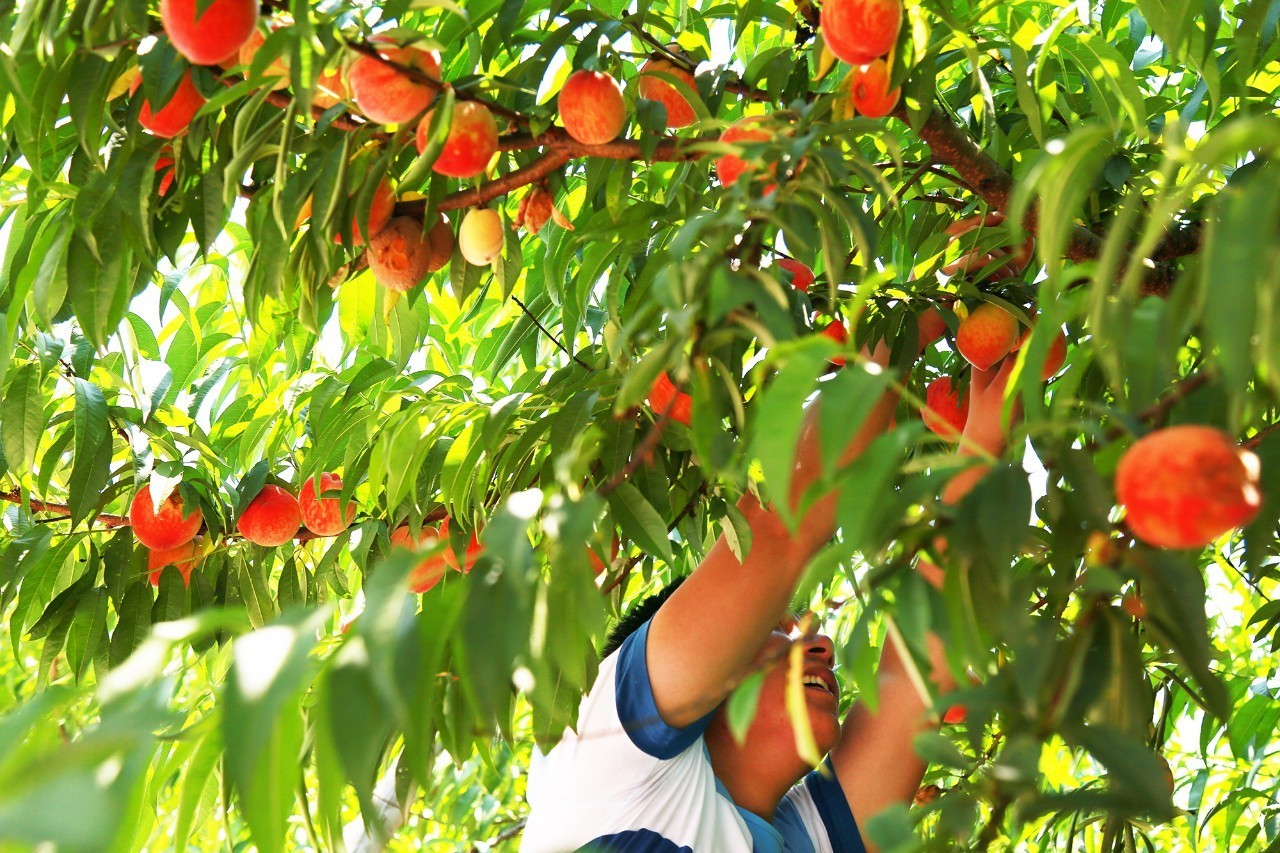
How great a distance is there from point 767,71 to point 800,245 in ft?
1.58

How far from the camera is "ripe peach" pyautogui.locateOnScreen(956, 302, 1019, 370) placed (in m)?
1.43

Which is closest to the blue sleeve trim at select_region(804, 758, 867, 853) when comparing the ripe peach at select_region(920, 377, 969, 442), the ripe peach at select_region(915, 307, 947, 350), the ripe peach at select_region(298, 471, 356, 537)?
the ripe peach at select_region(920, 377, 969, 442)

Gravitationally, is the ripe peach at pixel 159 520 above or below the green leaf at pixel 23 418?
below

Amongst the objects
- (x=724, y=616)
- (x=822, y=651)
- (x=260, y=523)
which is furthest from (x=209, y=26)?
(x=822, y=651)

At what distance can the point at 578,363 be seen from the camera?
1.50m

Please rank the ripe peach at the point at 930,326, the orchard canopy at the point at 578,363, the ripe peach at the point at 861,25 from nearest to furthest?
the orchard canopy at the point at 578,363, the ripe peach at the point at 861,25, the ripe peach at the point at 930,326

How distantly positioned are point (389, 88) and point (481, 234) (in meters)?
0.26

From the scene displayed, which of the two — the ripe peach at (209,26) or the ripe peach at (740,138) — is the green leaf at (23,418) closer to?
the ripe peach at (209,26)

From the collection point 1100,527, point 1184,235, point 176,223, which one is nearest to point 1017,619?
point 1100,527

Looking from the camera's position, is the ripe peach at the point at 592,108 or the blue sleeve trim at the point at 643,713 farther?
the blue sleeve trim at the point at 643,713

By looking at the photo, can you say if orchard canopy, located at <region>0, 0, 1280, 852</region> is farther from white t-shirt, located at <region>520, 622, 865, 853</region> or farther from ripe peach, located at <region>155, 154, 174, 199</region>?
white t-shirt, located at <region>520, 622, 865, 853</region>

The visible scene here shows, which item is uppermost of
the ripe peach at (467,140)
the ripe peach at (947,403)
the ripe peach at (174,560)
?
the ripe peach at (467,140)

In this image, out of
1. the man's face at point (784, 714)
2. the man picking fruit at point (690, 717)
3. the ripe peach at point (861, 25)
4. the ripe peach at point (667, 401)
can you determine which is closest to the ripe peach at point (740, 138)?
the ripe peach at point (861, 25)

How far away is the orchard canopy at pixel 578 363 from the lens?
Answer: 0.57 m
